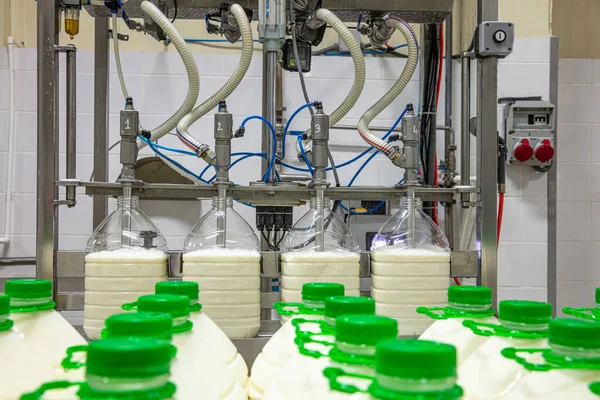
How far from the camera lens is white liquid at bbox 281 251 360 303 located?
1130mm

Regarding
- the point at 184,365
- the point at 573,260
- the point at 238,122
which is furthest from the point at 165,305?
the point at 573,260

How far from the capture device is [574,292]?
7.48ft

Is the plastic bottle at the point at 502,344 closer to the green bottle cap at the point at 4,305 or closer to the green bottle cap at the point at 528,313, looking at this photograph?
the green bottle cap at the point at 528,313

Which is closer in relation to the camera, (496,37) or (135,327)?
(135,327)

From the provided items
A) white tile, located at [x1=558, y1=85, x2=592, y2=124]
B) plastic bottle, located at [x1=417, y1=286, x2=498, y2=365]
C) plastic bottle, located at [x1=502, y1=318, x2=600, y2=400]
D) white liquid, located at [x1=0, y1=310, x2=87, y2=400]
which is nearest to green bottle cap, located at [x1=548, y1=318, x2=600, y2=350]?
plastic bottle, located at [x1=502, y1=318, x2=600, y2=400]

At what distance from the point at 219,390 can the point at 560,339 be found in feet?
1.17

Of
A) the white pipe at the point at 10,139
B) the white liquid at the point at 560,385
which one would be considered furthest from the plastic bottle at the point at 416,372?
the white pipe at the point at 10,139

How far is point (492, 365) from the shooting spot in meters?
0.60

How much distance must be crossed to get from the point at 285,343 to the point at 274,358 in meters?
0.03

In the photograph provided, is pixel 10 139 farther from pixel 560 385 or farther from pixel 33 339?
pixel 560 385

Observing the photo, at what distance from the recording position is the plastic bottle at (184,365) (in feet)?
1.60

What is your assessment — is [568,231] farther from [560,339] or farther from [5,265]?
[5,265]

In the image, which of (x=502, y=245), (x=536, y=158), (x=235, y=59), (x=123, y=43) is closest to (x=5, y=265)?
(x=123, y=43)

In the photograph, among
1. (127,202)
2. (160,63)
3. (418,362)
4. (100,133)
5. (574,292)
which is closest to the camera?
(418,362)
